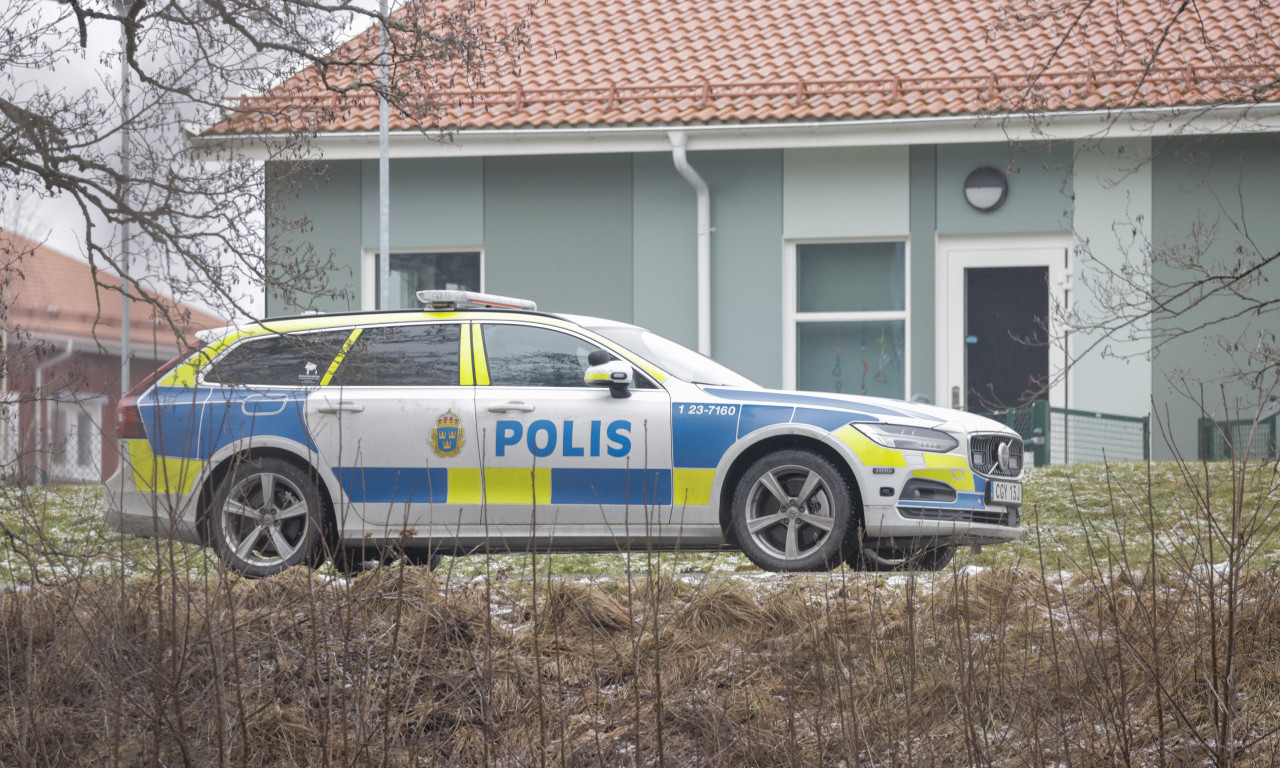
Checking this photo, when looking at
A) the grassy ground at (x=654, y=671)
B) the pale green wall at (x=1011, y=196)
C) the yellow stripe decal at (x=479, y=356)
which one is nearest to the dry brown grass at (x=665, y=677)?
the grassy ground at (x=654, y=671)

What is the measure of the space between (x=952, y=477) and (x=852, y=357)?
24.3 ft

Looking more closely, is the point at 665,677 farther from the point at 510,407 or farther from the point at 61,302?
the point at 61,302

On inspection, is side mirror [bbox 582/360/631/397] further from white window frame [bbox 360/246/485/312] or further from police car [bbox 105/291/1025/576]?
white window frame [bbox 360/246/485/312]

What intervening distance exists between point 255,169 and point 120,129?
2.04ft

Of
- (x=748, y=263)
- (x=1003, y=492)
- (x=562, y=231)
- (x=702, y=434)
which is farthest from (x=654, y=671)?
(x=562, y=231)

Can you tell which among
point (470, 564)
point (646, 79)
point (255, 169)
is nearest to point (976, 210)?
point (646, 79)

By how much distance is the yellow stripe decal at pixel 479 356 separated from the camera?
8.45 meters

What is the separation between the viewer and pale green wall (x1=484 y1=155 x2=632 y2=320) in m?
15.6

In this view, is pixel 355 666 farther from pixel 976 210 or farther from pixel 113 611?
pixel 976 210

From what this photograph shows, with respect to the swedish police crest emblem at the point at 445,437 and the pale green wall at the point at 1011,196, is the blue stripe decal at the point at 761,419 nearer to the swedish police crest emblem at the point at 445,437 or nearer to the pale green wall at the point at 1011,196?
the swedish police crest emblem at the point at 445,437

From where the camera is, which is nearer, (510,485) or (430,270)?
(510,485)

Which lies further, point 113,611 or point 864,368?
point 864,368

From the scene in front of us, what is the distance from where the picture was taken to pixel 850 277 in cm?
1535

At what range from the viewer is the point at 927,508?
7.82m
